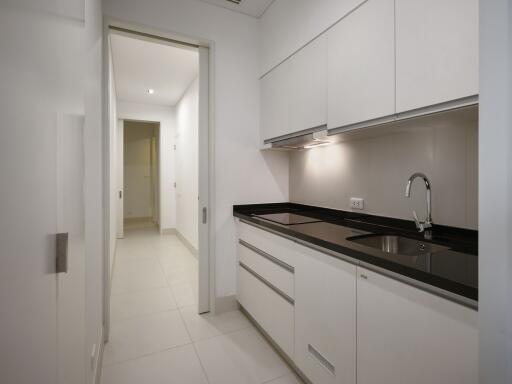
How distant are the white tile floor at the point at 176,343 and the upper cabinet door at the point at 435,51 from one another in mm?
1704

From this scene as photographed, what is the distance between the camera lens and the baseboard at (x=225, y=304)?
239cm

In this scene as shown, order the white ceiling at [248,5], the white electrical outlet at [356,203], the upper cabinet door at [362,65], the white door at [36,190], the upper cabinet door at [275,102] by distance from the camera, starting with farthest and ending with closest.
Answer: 1. the white ceiling at [248,5]
2. the upper cabinet door at [275,102]
3. the white electrical outlet at [356,203]
4. the upper cabinet door at [362,65]
5. the white door at [36,190]

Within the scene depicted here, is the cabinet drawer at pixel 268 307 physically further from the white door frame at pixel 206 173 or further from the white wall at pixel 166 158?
the white wall at pixel 166 158

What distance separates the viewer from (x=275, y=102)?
7.48 ft

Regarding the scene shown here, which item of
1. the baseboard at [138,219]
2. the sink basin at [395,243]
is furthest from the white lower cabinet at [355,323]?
the baseboard at [138,219]

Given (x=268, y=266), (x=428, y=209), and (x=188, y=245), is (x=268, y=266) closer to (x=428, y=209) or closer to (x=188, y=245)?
(x=428, y=209)

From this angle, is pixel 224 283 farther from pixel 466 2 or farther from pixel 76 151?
pixel 466 2

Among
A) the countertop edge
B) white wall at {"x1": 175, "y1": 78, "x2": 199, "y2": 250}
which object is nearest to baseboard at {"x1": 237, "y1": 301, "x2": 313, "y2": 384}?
the countertop edge

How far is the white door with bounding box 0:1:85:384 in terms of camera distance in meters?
0.41

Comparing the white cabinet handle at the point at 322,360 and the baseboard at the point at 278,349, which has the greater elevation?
the white cabinet handle at the point at 322,360

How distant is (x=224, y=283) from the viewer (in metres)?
2.43

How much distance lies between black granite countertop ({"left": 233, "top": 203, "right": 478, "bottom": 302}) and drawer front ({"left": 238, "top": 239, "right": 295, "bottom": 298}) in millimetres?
221

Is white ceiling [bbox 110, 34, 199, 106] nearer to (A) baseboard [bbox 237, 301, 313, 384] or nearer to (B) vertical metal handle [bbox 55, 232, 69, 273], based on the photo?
(B) vertical metal handle [bbox 55, 232, 69, 273]

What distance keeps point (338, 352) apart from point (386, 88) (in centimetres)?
130
